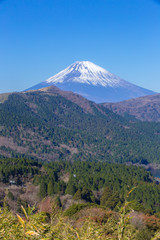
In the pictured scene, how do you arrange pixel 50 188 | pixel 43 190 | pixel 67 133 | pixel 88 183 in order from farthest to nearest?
pixel 67 133
pixel 88 183
pixel 50 188
pixel 43 190

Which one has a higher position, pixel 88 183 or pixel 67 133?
pixel 67 133

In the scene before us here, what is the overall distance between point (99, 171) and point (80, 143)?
54.3m

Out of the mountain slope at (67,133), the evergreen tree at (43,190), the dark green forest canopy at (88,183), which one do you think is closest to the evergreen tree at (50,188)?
the dark green forest canopy at (88,183)

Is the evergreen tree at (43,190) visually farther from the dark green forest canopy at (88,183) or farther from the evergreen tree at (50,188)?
the evergreen tree at (50,188)

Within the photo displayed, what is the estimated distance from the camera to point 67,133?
12338 centimetres

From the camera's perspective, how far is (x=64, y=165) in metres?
62.3

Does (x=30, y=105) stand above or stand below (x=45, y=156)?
above

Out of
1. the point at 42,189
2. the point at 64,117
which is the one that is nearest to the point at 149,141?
the point at 64,117

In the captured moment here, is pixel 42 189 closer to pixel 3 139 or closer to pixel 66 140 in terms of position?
pixel 3 139

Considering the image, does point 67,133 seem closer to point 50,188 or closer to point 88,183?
point 88,183

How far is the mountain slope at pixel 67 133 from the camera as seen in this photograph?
335ft

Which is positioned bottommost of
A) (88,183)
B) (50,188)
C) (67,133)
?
(88,183)

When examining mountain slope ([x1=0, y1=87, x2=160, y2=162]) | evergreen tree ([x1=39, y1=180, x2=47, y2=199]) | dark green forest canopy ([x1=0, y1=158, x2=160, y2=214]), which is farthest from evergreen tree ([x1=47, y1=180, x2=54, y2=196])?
mountain slope ([x1=0, y1=87, x2=160, y2=162])

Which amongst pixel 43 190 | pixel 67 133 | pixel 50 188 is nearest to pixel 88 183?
pixel 50 188
